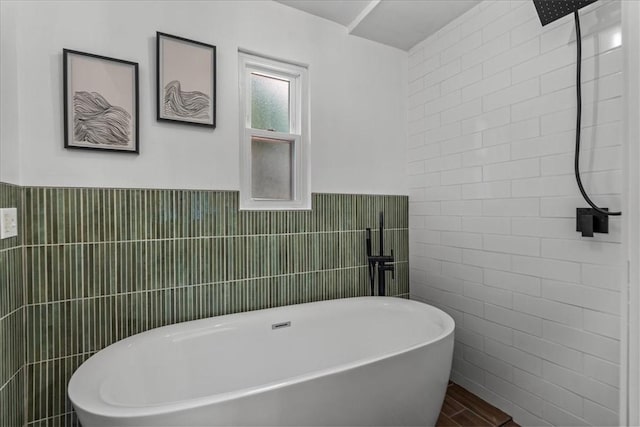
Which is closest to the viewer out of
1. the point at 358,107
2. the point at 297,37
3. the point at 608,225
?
the point at 608,225

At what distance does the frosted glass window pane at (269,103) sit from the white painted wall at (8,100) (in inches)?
46.0

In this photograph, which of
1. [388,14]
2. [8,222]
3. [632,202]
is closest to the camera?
[632,202]

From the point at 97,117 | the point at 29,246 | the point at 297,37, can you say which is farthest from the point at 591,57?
the point at 29,246

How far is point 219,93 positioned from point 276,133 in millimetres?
434

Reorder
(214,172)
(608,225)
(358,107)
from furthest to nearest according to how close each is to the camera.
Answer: (358,107)
(214,172)
(608,225)

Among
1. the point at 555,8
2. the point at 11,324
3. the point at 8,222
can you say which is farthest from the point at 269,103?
the point at 11,324

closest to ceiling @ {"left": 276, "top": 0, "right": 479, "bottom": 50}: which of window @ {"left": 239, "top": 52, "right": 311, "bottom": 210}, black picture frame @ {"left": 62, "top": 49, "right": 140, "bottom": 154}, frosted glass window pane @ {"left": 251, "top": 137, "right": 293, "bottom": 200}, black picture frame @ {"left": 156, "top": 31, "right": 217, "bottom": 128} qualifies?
window @ {"left": 239, "top": 52, "right": 311, "bottom": 210}

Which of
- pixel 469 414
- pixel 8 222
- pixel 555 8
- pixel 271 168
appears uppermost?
pixel 555 8

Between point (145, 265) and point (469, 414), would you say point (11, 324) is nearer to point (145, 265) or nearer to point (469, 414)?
point (145, 265)

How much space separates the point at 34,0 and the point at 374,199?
2.18 metres

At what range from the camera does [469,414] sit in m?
1.91

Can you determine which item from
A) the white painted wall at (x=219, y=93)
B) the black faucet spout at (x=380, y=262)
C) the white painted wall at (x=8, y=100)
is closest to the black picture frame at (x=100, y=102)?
the white painted wall at (x=219, y=93)

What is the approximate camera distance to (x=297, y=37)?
2.18 metres

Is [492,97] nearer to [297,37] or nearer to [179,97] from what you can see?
[297,37]
